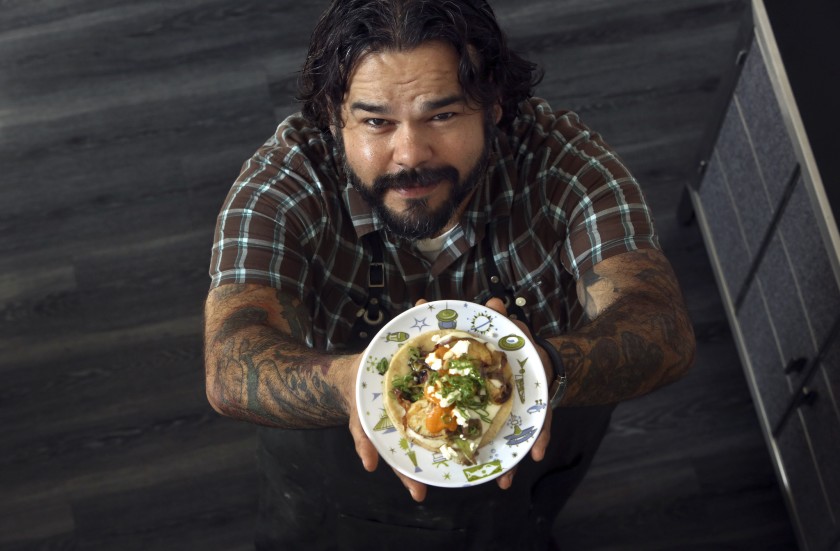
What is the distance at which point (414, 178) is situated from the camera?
4.70 ft

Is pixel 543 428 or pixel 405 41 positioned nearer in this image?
pixel 543 428

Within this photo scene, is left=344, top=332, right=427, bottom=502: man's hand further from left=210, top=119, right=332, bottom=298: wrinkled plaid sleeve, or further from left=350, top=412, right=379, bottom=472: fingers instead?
left=210, top=119, right=332, bottom=298: wrinkled plaid sleeve

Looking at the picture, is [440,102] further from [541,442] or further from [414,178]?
[541,442]

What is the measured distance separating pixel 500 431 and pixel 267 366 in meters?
0.38

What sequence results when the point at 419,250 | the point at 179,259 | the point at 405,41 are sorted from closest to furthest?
the point at 405,41, the point at 419,250, the point at 179,259

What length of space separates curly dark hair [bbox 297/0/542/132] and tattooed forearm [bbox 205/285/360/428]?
337 mm

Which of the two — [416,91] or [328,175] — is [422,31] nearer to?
[416,91]

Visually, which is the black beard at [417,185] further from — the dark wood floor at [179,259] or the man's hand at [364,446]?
the dark wood floor at [179,259]

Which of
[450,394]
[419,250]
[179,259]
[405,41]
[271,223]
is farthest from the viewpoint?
[179,259]

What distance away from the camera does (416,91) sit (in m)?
1.36

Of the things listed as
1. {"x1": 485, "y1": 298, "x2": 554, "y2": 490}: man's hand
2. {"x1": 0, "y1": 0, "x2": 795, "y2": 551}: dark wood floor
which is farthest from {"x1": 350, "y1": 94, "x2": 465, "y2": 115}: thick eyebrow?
{"x1": 0, "y1": 0, "x2": 795, "y2": 551}: dark wood floor

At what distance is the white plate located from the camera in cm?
117

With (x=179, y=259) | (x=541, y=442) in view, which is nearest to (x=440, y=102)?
(x=541, y=442)

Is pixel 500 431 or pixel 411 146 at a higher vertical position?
pixel 411 146
